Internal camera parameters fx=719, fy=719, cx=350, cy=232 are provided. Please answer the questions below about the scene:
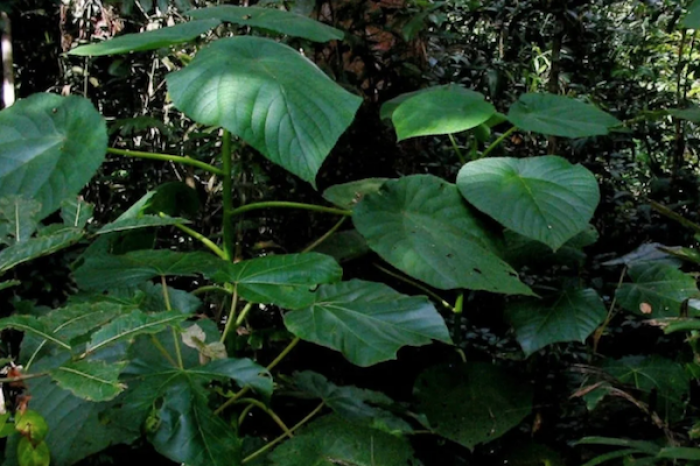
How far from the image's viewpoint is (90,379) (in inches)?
28.1

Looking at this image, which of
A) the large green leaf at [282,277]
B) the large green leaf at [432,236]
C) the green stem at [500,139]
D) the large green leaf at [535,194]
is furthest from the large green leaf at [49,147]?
the green stem at [500,139]

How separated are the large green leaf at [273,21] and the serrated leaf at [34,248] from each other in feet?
1.86

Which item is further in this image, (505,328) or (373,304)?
(505,328)

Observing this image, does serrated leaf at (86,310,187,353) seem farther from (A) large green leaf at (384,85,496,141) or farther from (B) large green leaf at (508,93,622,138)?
(B) large green leaf at (508,93,622,138)

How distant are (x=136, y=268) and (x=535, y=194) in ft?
2.42

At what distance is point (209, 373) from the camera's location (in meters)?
0.94

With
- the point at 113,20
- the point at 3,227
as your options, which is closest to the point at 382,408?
the point at 3,227

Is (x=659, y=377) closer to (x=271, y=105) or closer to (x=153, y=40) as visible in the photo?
(x=271, y=105)

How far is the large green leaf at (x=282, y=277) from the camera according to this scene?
0.99 metres

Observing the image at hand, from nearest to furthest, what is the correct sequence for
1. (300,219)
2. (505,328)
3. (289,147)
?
1. (289,147)
2. (300,219)
3. (505,328)

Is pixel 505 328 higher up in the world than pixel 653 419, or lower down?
lower down

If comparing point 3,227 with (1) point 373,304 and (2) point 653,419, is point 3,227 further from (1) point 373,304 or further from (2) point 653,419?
(2) point 653,419

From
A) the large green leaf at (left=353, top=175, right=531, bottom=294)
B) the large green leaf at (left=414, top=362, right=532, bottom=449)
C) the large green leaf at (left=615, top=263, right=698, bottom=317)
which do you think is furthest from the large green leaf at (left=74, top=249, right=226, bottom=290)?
the large green leaf at (left=615, top=263, right=698, bottom=317)

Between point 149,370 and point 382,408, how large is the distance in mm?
477
